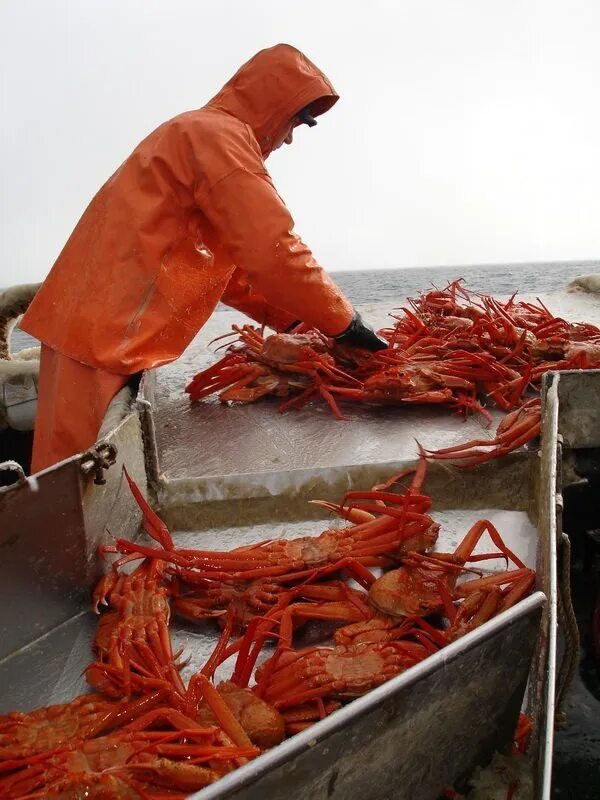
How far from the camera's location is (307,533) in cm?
233

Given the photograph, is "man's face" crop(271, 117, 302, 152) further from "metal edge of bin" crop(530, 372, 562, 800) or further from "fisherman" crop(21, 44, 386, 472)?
"metal edge of bin" crop(530, 372, 562, 800)

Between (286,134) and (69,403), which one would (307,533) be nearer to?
(69,403)

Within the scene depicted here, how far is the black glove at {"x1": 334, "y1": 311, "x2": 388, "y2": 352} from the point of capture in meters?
3.13

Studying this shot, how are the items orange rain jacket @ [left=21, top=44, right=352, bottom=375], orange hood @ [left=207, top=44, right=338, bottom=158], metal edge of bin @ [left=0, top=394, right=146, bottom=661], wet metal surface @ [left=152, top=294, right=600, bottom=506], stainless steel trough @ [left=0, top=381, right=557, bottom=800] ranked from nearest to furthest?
stainless steel trough @ [left=0, top=381, right=557, bottom=800], metal edge of bin @ [left=0, top=394, right=146, bottom=661], wet metal surface @ [left=152, top=294, right=600, bottom=506], orange rain jacket @ [left=21, top=44, right=352, bottom=375], orange hood @ [left=207, top=44, right=338, bottom=158]

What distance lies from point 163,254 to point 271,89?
875 millimetres

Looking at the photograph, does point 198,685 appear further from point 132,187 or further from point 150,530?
point 132,187

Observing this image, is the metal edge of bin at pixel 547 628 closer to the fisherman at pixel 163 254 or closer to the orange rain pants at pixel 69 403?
the fisherman at pixel 163 254

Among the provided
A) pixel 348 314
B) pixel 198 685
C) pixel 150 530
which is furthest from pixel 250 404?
pixel 198 685

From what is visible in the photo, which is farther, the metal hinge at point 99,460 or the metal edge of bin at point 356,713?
the metal hinge at point 99,460

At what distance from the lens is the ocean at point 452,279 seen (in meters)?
6.75

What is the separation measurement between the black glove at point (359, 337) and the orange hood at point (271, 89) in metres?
0.92

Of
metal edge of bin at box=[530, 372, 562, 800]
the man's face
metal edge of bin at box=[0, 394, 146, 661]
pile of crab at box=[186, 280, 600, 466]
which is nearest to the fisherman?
the man's face

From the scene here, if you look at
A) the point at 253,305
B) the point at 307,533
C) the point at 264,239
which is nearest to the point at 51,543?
the point at 307,533

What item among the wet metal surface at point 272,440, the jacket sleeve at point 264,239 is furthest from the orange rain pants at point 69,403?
the jacket sleeve at point 264,239
